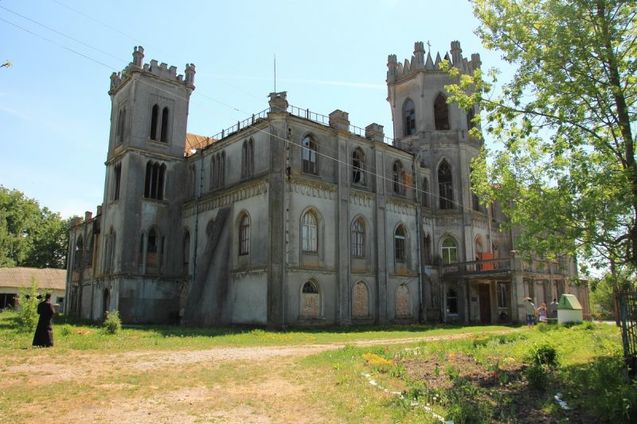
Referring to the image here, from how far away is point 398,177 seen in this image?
36125mm

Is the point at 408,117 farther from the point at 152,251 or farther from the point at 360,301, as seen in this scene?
the point at 152,251

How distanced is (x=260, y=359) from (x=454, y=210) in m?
26.8

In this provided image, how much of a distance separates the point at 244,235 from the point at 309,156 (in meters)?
6.24

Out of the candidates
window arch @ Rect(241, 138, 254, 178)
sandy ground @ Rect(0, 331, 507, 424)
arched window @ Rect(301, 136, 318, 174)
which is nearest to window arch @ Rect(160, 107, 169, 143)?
window arch @ Rect(241, 138, 254, 178)

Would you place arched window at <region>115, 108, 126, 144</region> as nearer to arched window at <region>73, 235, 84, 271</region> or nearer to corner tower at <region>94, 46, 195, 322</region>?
corner tower at <region>94, 46, 195, 322</region>

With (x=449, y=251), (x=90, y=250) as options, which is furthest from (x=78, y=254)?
(x=449, y=251)

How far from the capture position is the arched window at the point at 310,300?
28.0 m

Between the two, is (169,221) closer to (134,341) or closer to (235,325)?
(235,325)

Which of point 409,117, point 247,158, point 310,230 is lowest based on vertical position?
point 310,230

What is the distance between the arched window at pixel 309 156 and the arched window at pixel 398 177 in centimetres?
763

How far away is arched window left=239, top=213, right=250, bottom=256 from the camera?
2958 centimetres

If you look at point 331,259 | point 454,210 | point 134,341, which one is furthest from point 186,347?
point 454,210

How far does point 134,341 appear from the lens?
19109 mm

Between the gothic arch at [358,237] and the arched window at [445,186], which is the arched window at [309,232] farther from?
the arched window at [445,186]
